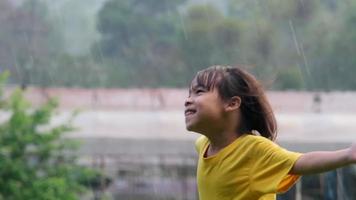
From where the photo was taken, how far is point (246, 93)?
9.21 feet

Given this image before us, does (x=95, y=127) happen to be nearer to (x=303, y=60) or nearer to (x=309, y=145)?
(x=309, y=145)

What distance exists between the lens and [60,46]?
17812mm

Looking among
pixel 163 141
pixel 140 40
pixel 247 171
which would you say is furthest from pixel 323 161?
pixel 140 40

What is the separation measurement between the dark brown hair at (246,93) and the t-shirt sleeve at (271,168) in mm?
153

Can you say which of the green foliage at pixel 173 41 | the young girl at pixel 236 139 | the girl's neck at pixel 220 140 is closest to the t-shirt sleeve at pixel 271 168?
the young girl at pixel 236 139

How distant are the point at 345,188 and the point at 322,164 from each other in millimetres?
Answer: 7431

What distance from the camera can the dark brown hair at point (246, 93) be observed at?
280cm

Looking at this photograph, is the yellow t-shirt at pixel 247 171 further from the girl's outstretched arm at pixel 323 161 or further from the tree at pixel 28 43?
the tree at pixel 28 43

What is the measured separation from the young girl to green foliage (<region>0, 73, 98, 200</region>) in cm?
678

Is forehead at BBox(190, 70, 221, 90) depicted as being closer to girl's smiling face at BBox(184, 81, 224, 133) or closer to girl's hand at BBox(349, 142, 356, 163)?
girl's smiling face at BBox(184, 81, 224, 133)

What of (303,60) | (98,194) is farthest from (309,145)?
(303,60)

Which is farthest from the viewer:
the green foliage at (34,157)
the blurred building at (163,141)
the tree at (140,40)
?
the tree at (140,40)

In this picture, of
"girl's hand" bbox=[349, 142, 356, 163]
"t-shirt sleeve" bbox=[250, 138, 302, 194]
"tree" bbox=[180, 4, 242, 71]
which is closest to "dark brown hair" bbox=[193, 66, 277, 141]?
"t-shirt sleeve" bbox=[250, 138, 302, 194]

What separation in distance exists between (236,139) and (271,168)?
220 mm
